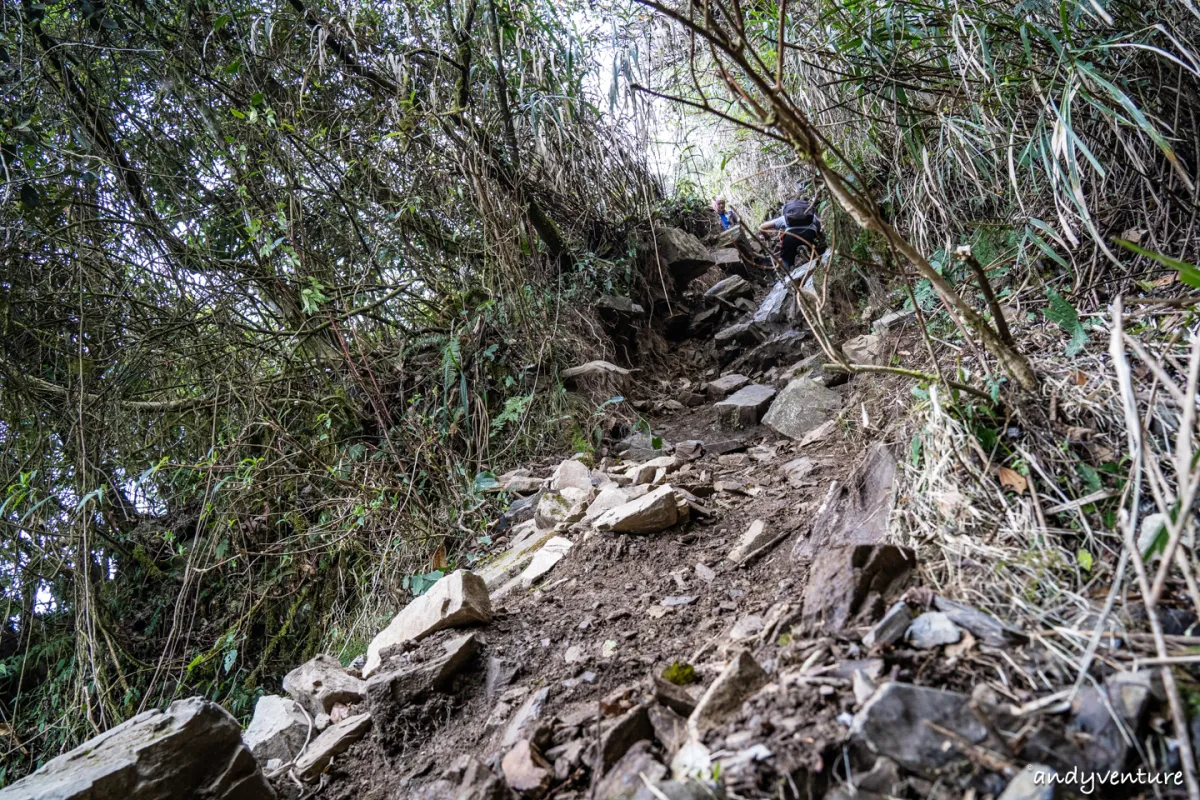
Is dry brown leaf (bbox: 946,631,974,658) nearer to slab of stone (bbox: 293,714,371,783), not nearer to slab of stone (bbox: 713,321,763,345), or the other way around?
slab of stone (bbox: 293,714,371,783)


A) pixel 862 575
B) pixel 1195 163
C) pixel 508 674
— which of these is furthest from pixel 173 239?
pixel 1195 163

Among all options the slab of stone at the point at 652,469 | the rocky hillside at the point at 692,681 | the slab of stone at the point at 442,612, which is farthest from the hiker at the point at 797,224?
the slab of stone at the point at 442,612

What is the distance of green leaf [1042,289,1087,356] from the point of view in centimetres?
129

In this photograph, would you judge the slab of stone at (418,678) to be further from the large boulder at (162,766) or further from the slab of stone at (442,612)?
the large boulder at (162,766)

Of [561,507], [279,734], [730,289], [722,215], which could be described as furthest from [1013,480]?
[722,215]

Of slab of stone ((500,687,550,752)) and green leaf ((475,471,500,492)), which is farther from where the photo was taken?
green leaf ((475,471,500,492))

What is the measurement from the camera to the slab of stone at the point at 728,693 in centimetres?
88

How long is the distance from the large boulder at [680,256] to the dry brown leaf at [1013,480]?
3.80 metres

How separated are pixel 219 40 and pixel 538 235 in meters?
1.92

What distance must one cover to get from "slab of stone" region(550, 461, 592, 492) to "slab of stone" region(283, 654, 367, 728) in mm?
1168

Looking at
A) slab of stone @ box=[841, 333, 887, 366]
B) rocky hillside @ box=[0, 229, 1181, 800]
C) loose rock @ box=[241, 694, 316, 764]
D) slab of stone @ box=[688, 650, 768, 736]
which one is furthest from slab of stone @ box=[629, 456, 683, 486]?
slab of stone @ box=[688, 650, 768, 736]

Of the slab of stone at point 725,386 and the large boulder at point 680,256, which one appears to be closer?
the slab of stone at point 725,386

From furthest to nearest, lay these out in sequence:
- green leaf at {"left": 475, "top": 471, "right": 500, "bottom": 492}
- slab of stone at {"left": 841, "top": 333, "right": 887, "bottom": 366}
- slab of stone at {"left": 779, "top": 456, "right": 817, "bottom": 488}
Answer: slab of stone at {"left": 841, "top": 333, "right": 887, "bottom": 366} < green leaf at {"left": 475, "top": 471, "right": 500, "bottom": 492} < slab of stone at {"left": 779, "top": 456, "right": 817, "bottom": 488}

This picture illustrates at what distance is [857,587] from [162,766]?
1.44 m
